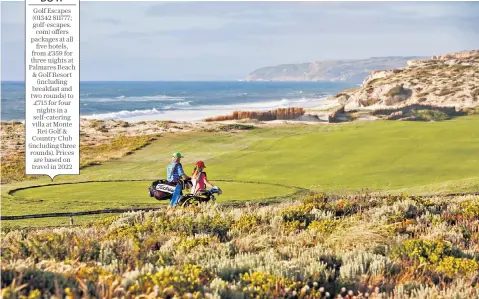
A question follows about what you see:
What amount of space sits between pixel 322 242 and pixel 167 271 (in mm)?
4145

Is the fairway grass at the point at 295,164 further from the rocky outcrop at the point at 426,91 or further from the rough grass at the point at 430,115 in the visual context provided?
the rocky outcrop at the point at 426,91

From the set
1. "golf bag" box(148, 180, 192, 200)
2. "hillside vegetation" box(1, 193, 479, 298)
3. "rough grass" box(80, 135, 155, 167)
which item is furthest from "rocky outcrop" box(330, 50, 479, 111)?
"hillside vegetation" box(1, 193, 479, 298)

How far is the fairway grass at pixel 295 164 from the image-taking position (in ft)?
69.7

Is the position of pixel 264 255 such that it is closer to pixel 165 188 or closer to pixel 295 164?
pixel 165 188

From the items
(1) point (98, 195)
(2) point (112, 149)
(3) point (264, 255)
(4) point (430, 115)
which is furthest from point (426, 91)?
(3) point (264, 255)

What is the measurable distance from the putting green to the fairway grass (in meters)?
0.03

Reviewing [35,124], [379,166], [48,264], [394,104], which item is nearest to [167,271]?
[48,264]

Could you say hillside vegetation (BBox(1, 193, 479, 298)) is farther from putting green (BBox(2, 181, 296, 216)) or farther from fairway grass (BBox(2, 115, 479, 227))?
fairway grass (BBox(2, 115, 479, 227))

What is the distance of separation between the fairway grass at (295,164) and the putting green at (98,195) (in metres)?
0.03

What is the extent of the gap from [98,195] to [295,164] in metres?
11.0

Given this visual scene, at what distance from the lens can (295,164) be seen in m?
29.4

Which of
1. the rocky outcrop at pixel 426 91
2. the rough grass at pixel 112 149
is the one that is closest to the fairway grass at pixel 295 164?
the rough grass at pixel 112 149

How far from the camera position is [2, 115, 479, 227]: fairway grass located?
69.7 ft

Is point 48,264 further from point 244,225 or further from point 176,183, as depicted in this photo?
point 176,183
